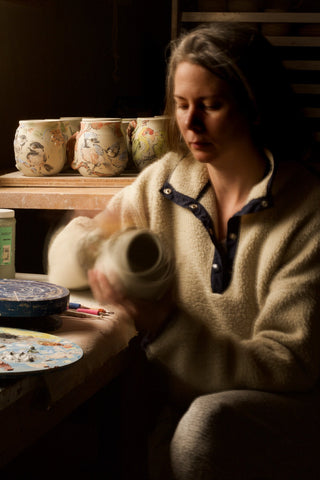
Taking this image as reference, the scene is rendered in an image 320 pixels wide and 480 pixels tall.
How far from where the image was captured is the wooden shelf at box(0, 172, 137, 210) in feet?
3.40

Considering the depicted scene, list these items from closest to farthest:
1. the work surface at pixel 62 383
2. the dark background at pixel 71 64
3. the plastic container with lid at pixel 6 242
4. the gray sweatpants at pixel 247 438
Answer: the work surface at pixel 62 383
the gray sweatpants at pixel 247 438
the plastic container with lid at pixel 6 242
the dark background at pixel 71 64

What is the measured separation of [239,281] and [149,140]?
1.21 ft

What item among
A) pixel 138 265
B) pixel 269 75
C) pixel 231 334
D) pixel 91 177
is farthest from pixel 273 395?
pixel 91 177

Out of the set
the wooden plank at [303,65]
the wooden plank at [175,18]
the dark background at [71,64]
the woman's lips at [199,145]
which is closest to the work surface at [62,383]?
the woman's lips at [199,145]

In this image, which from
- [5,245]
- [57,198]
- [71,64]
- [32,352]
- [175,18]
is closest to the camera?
[32,352]

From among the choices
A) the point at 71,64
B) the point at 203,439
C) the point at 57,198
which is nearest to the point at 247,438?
the point at 203,439

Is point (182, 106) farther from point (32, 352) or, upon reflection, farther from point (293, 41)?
point (293, 41)

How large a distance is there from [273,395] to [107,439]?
52cm

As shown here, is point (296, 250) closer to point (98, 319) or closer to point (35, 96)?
point (98, 319)

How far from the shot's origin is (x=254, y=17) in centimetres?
195

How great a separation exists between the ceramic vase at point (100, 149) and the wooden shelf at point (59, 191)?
0.05ft

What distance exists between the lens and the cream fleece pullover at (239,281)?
0.76 metres

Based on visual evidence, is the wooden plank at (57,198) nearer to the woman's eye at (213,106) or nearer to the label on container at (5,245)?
the label on container at (5,245)

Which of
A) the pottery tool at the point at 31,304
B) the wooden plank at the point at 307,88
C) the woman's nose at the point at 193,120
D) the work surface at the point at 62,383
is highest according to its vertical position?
the wooden plank at the point at 307,88
